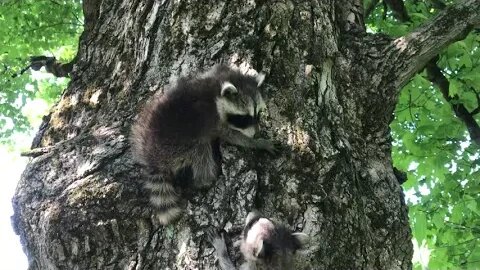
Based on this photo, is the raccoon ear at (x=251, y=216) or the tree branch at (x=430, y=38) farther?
the tree branch at (x=430, y=38)

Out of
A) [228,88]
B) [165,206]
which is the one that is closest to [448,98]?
[228,88]

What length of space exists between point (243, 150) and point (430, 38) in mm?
1218

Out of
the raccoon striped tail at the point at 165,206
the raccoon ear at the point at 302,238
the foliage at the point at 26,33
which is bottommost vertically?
the raccoon ear at the point at 302,238

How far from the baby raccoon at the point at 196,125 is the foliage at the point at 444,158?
1990 millimetres

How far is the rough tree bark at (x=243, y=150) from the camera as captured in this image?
2180 millimetres

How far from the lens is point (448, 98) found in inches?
175

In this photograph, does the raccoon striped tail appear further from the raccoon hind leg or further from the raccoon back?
the raccoon back

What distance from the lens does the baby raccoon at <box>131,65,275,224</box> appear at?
2412 mm

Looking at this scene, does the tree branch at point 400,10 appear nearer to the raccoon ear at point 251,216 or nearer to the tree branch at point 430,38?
the tree branch at point 430,38

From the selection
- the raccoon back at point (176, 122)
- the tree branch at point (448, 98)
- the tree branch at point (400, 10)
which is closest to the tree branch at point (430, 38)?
the raccoon back at point (176, 122)

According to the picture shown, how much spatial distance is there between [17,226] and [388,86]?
190 centimetres

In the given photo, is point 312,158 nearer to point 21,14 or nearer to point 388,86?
point 388,86

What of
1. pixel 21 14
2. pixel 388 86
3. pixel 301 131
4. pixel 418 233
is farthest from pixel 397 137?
pixel 21 14

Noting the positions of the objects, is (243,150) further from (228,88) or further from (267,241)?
(228,88)
